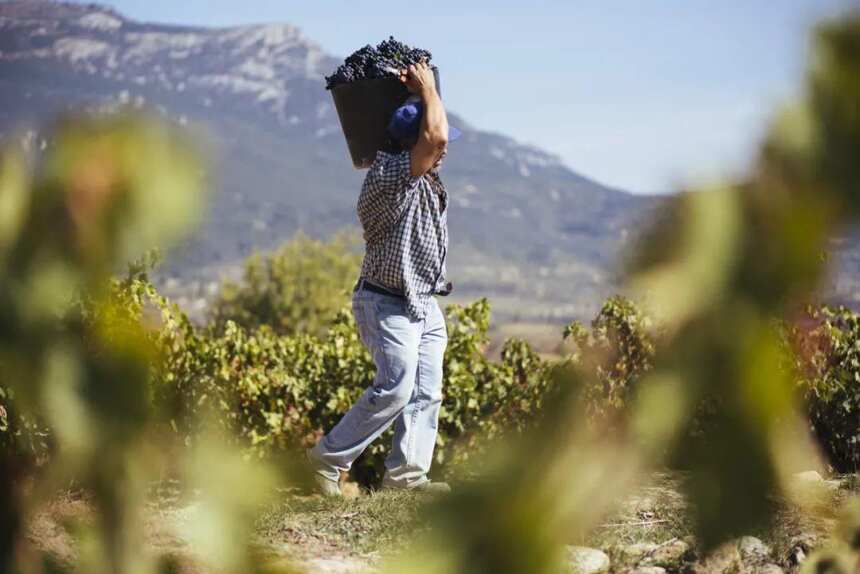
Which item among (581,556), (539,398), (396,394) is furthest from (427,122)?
(539,398)

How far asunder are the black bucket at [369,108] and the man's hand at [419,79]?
29cm

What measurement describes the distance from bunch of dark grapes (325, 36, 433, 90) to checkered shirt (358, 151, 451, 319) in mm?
385

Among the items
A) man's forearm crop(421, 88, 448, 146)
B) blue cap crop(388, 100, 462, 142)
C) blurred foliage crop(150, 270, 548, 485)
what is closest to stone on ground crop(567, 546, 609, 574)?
man's forearm crop(421, 88, 448, 146)

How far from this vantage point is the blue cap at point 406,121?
4602 millimetres

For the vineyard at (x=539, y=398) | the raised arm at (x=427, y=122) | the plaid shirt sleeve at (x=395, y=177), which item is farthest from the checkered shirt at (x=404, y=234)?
the vineyard at (x=539, y=398)

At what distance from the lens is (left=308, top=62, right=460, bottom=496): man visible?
475 centimetres

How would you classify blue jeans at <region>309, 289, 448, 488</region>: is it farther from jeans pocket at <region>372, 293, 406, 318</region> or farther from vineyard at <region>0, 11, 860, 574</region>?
vineyard at <region>0, 11, 860, 574</region>

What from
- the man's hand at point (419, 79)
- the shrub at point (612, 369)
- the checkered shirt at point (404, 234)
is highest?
the man's hand at point (419, 79)

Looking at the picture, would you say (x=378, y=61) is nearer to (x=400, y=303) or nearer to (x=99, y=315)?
(x=400, y=303)

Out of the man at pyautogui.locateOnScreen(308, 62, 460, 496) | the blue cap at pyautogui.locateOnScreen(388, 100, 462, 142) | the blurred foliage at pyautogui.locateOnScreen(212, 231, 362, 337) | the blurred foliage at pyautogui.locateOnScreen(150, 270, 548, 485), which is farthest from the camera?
the blurred foliage at pyautogui.locateOnScreen(212, 231, 362, 337)

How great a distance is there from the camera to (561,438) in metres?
0.52

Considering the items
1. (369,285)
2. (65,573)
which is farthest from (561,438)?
(369,285)

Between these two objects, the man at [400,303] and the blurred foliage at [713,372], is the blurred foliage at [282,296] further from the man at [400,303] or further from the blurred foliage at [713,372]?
the blurred foliage at [713,372]

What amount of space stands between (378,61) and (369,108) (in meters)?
0.22
